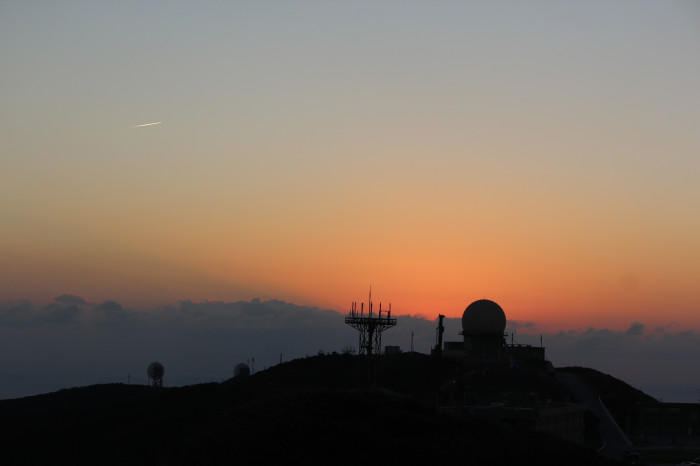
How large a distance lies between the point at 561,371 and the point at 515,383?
68.0 feet

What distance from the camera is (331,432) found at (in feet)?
155

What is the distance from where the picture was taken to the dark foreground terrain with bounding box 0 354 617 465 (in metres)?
45.4

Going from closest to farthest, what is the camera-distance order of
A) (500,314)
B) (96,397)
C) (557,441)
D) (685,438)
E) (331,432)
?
(331,432) < (557,441) < (685,438) < (500,314) < (96,397)

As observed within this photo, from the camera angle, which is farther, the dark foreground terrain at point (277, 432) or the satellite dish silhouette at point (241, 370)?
the satellite dish silhouette at point (241, 370)

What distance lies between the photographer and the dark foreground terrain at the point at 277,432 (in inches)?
1788

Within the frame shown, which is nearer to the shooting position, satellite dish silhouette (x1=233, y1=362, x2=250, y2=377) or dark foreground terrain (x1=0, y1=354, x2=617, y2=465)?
dark foreground terrain (x1=0, y1=354, x2=617, y2=465)

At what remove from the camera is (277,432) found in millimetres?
47375

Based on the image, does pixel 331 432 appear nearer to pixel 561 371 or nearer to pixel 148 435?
pixel 148 435

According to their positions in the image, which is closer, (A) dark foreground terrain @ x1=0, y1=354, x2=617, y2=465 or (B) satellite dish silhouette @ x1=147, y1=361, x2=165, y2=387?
(A) dark foreground terrain @ x1=0, y1=354, x2=617, y2=465

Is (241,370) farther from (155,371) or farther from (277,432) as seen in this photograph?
(277,432)

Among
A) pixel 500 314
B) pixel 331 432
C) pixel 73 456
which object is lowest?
pixel 73 456

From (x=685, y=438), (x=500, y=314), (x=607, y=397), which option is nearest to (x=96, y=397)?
(x=500, y=314)

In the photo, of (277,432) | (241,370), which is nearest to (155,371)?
(241,370)

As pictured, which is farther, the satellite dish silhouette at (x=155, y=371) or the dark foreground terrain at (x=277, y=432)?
the satellite dish silhouette at (x=155, y=371)
